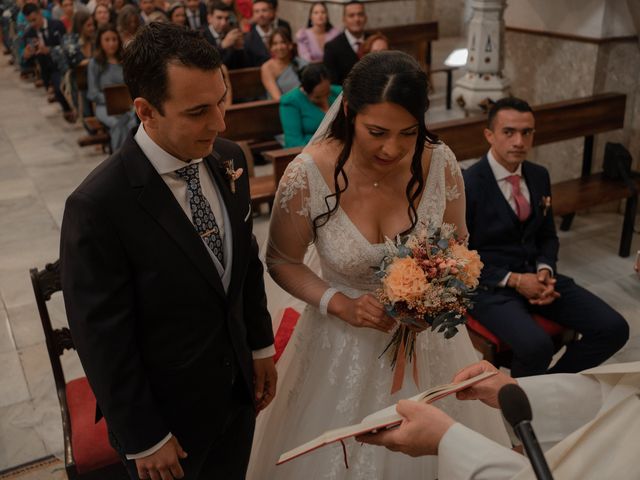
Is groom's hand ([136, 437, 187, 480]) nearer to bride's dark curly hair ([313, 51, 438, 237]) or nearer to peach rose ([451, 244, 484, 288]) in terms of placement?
peach rose ([451, 244, 484, 288])

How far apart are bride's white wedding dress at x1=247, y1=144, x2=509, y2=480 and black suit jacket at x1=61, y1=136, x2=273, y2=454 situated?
0.49m

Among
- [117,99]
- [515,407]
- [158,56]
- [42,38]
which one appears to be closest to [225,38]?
[117,99]

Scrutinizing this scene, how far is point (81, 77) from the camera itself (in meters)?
8.12

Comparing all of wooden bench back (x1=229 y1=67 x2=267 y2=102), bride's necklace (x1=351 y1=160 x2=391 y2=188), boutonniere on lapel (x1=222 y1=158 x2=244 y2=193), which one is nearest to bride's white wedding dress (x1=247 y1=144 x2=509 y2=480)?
bride's necklace (x1=351 y1=160 x2=391 y2=188)

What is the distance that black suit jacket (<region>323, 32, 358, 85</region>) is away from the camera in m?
7.38

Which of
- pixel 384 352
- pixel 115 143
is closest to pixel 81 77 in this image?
pixel 115 143

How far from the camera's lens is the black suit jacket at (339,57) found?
738cm

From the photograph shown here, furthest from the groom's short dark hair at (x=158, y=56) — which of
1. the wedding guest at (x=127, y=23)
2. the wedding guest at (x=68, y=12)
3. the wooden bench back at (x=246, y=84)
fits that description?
the wedding guest at (x=68, y=12)

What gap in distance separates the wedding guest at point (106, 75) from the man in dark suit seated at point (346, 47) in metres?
2.13

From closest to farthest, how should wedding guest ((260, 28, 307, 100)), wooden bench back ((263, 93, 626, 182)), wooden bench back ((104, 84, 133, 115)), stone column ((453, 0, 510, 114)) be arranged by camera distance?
wooden bench back ((263, 93, 626, 182)) < stone column ((453, 0, 510, 114)) < wooden bench back ((104, 84, 133, 115)) < wedding guest ((260, 28, 307, 100))

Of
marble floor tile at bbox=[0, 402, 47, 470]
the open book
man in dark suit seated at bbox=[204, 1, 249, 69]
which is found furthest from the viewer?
man in dark suit seated at bbox=[204, 1, 249, 69]

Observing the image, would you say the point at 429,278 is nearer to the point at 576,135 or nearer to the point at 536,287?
the point at 536,287

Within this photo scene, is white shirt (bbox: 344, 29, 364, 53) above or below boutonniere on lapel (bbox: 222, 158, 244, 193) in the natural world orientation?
below

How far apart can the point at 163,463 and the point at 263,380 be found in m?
0.50
